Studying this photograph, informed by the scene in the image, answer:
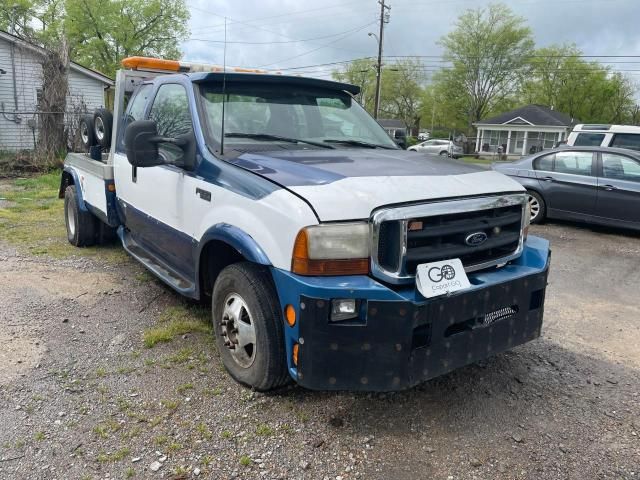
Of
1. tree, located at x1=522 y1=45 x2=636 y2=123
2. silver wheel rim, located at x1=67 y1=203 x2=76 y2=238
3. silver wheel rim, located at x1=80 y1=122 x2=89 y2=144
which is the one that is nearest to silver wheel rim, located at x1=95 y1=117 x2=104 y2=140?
silver wheel rim, located at x1=80 y1=122 x2=89 y2=144

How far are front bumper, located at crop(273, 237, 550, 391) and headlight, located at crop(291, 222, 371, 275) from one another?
53 mm

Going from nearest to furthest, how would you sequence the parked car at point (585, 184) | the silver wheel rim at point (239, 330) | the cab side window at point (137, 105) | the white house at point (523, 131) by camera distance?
the silver wheel rim at point (239, 330) → the cab side window at point (137, 105) → the parked car at point (585, 184) → the white house at point (523, 131)

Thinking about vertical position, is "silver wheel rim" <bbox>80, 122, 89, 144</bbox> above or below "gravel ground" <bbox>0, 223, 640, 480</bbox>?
above

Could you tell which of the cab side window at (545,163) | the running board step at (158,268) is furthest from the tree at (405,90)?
the running board step at (158,268)

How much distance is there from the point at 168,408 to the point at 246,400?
1.51 ft

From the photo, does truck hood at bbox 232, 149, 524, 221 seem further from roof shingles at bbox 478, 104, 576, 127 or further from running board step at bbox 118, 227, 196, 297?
roof shingles at bbox 478, 104, 576, 127

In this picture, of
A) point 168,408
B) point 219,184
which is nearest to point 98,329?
point 168,408

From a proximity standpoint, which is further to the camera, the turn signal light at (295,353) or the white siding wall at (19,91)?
the white siding wall at (19,91)

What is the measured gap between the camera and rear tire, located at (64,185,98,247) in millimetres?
6516

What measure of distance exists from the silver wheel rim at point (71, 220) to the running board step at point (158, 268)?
1506mm

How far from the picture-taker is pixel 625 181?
8.48m

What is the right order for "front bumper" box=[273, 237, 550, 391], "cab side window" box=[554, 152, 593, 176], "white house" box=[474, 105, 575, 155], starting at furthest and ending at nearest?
"white house" box=[474, 105, 575, 155]
"cab side window" box=[554, 152, 593, 176]
"front bumper" box=[273, 237, 550, 391]

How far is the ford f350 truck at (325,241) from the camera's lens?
2.69m

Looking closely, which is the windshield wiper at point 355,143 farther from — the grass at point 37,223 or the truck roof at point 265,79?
the grass at point 37,223
